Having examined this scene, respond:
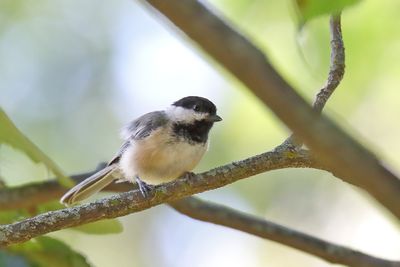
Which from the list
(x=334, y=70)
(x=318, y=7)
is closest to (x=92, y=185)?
(x=334, y=70)

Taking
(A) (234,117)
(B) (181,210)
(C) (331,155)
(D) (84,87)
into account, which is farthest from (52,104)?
(C) (331,155)

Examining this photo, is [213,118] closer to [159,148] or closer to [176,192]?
[159,148]

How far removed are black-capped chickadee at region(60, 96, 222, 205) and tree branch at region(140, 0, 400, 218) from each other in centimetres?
186

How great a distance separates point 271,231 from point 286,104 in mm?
1346

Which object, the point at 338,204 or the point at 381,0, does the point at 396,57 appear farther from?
the point at 338,204

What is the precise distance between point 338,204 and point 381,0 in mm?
2056

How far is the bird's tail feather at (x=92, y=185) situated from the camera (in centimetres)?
229

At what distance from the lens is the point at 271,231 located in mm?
1684

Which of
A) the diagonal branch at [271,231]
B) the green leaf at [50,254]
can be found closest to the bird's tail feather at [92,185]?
the diagonal branch at [271,231]

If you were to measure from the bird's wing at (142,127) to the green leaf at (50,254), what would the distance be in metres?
1.09

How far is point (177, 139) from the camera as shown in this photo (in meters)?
2.51

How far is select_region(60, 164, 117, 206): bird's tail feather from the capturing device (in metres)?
2.29

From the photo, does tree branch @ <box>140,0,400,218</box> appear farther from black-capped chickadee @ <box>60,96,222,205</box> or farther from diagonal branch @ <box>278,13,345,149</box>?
black-capped chickadee @ <box>60,96,222,205</box>

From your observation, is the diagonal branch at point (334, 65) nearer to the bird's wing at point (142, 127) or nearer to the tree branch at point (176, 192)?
the tree branch at point (176, 192)
